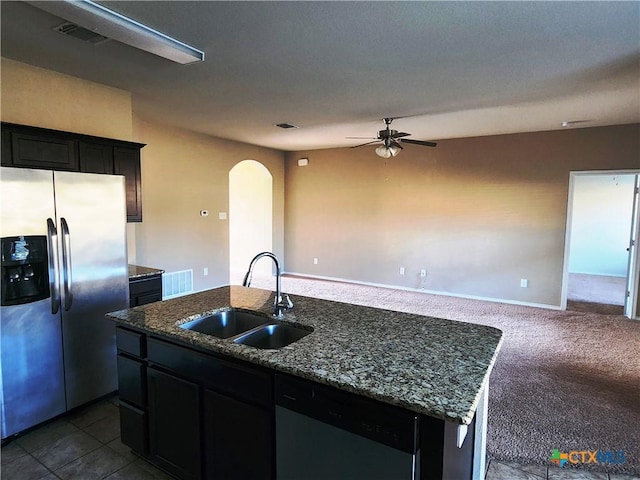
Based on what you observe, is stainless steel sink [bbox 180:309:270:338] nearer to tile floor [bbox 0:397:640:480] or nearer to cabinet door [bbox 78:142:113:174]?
tile floor [bbox 0:397:640:480]

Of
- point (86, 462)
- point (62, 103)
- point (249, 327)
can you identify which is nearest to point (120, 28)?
point (62, 103)

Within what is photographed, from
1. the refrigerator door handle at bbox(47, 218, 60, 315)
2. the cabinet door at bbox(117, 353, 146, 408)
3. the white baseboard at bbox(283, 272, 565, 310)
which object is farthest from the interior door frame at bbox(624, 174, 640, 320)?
the refrigerator door handle at bbox(47, 218, 60, 315)

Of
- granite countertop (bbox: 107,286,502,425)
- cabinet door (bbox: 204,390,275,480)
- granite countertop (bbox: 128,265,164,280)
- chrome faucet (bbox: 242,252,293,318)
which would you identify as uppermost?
chrome faucet (bbox: 242,252,293,318)

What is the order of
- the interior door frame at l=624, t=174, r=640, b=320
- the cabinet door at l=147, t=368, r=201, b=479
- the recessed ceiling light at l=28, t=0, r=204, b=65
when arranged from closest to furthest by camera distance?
the cabinet door at l=147, t=368, r=201, b=479 → the recessed ceiling light at l=28, t=0, r=204, b=65 → the interior door frame at l=624, t=174, r=640, b=320

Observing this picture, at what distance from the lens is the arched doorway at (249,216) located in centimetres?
792

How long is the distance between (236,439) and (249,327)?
26.4 inches

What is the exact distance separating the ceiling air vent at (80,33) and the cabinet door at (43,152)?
868mm

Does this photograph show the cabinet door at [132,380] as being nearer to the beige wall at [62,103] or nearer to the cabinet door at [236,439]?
the cabinet door at [236,439]

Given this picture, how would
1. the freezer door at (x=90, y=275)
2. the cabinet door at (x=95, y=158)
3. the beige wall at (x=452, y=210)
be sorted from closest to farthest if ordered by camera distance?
1. the freezer door at (x=90, y=275)
2. the cabinet door at (x=95, y=158)
3. the beige wall at (x=452, y=210)

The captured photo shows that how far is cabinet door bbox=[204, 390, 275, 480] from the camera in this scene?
163 centimetres

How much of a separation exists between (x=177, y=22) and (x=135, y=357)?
197 centimetres

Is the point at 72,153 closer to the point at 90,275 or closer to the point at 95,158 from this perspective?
the point at 95,158

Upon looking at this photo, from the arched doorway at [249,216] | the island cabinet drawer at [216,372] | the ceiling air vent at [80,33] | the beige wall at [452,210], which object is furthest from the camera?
the arched doorway at [249,216]

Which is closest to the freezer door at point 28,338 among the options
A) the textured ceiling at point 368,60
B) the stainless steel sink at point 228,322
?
the textured ceiling at point 368,60
